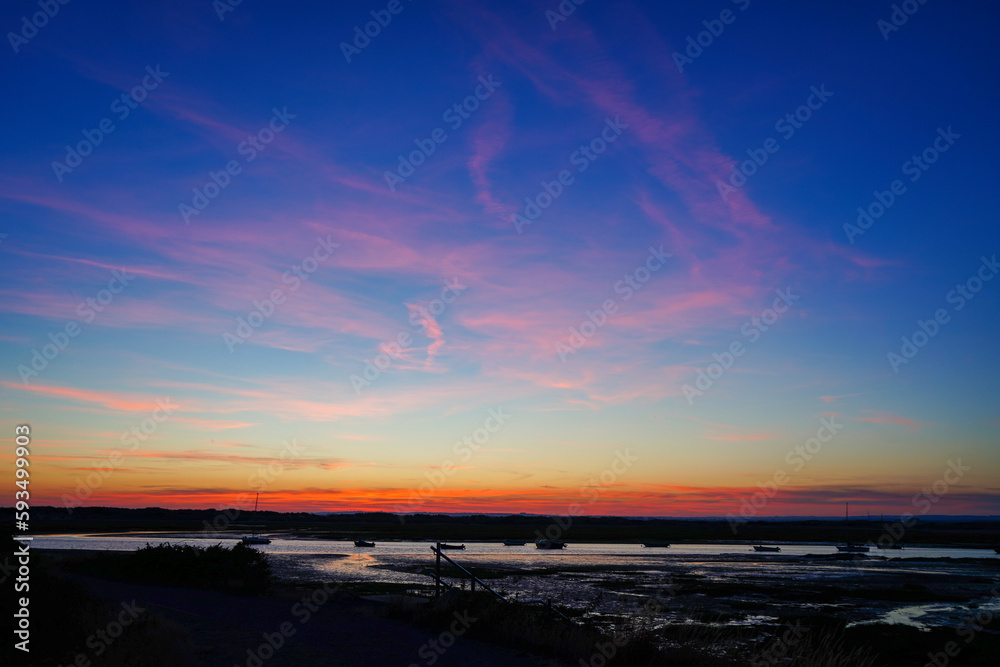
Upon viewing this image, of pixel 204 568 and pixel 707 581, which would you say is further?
pixel 707 581

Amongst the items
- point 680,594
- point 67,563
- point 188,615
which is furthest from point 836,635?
point 67,563

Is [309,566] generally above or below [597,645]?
below

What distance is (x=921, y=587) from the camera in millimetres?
44500

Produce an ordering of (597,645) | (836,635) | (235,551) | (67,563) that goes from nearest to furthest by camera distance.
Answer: (597,645)
(836,635)
(235,551)
(67,563)

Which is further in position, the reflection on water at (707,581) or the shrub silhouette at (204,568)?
the reflection on water at (707,581)

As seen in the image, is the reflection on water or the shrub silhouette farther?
the reflection on water

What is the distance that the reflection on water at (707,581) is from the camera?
32.1 m

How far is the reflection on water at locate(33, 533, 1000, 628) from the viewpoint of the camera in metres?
32.1

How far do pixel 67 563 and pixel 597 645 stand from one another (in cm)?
3043

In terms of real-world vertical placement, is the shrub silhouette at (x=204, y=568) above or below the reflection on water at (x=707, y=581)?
above

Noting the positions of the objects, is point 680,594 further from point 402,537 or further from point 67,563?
point 402,537

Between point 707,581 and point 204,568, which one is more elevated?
point 204,568

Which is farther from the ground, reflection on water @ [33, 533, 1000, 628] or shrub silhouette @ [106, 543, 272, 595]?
shrub silhouette @ [106, 543, 272, 595]

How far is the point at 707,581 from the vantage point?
4634cm
